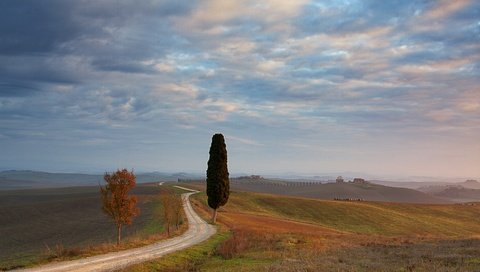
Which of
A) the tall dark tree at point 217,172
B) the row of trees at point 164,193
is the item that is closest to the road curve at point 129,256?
the row of trees at point 164,193

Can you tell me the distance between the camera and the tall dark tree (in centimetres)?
6172

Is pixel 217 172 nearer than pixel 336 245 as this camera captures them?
No

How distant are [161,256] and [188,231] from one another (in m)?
19.1

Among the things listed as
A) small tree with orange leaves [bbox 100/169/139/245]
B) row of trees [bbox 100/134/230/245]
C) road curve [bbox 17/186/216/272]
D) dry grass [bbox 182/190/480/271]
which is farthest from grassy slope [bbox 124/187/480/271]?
small tree with orange leaves [bbox 100/169/139/245]

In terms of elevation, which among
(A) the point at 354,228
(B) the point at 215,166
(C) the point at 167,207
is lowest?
(A) the point at 354,228

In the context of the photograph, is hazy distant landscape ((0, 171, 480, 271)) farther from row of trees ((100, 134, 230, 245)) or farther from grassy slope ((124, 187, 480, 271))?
row of trees ((100, 134, 230, 245))

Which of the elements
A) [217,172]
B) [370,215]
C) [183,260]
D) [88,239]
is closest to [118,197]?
[183,260]

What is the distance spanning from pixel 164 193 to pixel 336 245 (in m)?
Result: 20.6

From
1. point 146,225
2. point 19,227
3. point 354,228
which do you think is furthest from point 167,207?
point 354,228

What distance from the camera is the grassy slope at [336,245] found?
27609 millimetres

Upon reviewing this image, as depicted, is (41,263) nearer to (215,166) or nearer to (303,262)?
(303,262)

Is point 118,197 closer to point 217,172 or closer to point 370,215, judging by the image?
point 217,172

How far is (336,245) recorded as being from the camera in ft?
140

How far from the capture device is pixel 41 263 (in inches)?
1101
